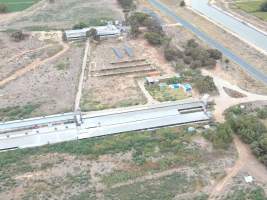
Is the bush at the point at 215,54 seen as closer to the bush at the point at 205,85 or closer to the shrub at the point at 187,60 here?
the shrub at the point at 187,60

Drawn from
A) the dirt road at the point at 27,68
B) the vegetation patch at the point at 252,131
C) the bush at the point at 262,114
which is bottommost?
the dirt road at the point at 27,68

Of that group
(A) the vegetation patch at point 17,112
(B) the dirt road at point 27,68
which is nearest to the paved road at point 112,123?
(A) the vegetation patch at point 17,112

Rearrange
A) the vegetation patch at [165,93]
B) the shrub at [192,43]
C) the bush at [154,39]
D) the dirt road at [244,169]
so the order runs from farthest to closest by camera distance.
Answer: the bush at [154,39], the shrub at [192,43], the vegetation patch at [165,93], the dirt road at [244,169]

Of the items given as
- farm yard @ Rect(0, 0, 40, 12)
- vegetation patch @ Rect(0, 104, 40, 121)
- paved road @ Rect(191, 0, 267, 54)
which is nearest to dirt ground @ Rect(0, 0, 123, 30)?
farm yard @ Rect(0, 0, 40, 12)

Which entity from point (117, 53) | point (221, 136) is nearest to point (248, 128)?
point (221, 136)

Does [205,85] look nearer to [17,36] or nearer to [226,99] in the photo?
[226,99]

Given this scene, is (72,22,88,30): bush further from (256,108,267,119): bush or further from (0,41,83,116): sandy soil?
(256,108,267,119): bush
